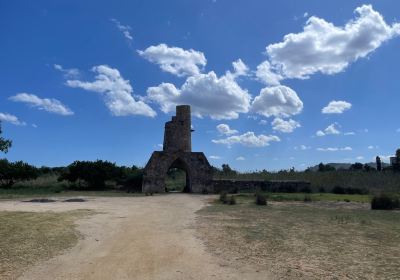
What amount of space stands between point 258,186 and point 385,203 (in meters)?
15.3

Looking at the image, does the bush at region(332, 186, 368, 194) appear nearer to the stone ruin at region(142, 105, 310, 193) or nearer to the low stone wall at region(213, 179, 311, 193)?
the low stone wall at region(213, 179, 311, 193)

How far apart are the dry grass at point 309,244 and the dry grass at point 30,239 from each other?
349 centimetres

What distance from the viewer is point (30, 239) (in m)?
10.2

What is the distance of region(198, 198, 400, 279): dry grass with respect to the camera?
289 inches

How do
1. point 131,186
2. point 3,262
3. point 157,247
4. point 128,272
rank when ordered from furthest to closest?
1. point 131,186
2. point 157,247
3. point 3,262
4. point 128,272

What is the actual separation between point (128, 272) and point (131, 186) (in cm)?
2976

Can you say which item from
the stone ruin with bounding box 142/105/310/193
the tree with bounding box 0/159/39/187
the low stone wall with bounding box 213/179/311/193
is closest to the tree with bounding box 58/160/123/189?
the tree with bounding box 0/159/39/187

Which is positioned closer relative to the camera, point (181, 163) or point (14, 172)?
point (181, 163)

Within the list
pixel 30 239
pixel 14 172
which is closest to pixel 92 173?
pixel 14 172

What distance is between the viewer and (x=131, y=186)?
36.4 metres

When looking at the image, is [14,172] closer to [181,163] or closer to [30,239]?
[181,163]

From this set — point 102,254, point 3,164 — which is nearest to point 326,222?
point 102,254

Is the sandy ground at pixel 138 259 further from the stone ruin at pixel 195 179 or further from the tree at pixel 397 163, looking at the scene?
the tree at pixel 397 163

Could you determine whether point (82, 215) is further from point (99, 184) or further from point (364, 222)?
point (99, 184)
